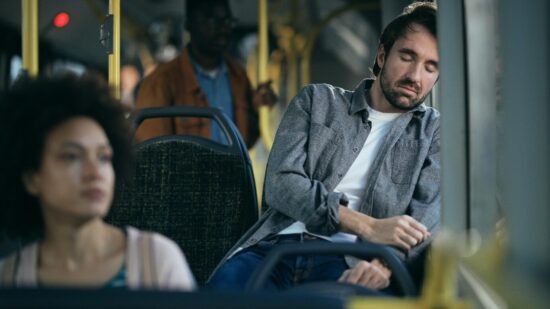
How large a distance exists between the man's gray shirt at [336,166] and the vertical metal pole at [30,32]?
1.43 m

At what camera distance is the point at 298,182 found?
2.61m

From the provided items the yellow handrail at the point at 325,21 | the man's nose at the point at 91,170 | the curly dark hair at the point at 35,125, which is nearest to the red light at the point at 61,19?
the curly dark hair at the point at 35,125

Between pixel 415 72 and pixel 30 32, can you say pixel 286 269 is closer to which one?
pixel 415 72

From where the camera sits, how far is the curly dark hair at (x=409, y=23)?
279 centimetres

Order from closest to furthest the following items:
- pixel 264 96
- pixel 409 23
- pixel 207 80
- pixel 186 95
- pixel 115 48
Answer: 1. pixel 409 23
2. pixel 115 48
3. pixel 186 95
4. pixel 207 80
5. pixel 264 96

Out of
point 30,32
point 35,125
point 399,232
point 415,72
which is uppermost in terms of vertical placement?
point 30,32

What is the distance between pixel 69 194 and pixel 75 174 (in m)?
0.04

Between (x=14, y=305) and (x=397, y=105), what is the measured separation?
164cm

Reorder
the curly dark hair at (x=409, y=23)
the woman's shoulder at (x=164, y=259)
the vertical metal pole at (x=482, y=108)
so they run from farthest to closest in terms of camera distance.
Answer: the curly dark hair at (x=409, y=23) → the vertical metal pole at (x=482, y=108) → the woman's shoulder at (x=164, y=259)

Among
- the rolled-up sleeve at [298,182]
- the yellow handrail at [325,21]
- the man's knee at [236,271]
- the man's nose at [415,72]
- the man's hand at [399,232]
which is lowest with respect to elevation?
the man's knee at [236,271]

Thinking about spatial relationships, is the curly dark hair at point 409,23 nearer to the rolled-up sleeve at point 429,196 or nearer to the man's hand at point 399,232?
the rolled-up sleeve at point 429,196

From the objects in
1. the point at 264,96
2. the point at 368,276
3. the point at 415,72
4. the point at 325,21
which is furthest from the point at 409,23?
the point at 325,21

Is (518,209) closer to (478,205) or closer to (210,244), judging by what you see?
(478,205)

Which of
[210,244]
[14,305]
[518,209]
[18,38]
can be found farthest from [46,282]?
[18,38]
